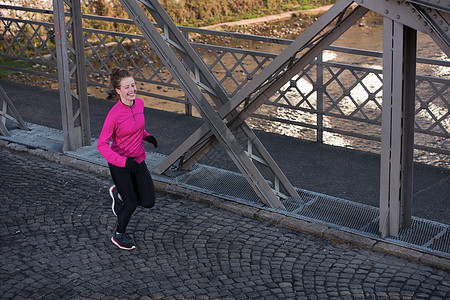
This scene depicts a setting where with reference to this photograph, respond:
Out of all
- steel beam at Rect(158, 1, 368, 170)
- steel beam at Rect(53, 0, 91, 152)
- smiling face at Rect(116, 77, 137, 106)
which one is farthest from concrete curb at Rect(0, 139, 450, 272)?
smiling face at Rect(116, 77, 137, 106)

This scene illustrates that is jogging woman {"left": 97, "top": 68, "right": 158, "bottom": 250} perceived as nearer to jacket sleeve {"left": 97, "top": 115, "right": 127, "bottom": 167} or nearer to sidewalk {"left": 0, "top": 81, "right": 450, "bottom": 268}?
jacket sleeve {"left": 97, "top": 115, "right": 127, "bottom": 167}

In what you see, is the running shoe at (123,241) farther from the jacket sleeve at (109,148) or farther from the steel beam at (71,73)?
the steel beam at (71,73)

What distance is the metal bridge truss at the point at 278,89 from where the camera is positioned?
5.89 metres

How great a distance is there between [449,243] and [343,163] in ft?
8.51

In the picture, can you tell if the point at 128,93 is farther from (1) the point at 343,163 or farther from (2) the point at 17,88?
(2) the point at 17,88

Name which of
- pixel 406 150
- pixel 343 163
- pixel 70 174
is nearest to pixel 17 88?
pixel 70 174

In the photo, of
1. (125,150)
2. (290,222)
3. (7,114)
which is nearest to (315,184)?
(290,222)

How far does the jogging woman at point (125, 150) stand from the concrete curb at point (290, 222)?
3.94 feet

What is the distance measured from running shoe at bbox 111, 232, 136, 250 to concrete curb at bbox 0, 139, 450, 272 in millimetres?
1245

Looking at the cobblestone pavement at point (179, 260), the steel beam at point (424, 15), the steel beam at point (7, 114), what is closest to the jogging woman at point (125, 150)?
the cobblestone pavement at point (179, 260)

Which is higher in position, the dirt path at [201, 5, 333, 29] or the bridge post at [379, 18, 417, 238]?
the bridge post at [379, 18, 417, 238]

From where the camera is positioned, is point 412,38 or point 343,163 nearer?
point 412,38

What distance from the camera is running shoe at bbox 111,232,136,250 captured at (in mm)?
6398

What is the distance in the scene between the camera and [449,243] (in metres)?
6.30
